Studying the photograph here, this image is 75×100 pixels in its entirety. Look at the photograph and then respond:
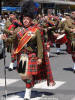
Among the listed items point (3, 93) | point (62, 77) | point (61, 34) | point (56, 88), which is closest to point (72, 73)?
point (62, 77)

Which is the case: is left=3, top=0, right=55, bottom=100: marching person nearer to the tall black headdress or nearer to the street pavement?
the tall black headdress

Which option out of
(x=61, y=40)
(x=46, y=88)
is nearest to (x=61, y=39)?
(x=61, y=40)

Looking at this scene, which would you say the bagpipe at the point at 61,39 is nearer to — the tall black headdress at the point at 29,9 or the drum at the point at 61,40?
the drum at the point at 61,40

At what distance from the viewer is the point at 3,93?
7.96 metres

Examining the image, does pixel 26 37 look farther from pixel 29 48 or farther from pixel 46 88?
pixel 46 88

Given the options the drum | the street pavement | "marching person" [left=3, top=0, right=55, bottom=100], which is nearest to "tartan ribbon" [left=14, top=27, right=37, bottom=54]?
"marching person" [left=3, top=0, right=55, bottom=100]

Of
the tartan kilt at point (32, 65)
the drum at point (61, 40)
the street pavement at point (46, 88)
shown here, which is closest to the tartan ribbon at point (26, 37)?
the tartan kilt at point (32, 65)

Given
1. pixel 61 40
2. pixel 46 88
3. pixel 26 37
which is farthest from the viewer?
pixel 61 40

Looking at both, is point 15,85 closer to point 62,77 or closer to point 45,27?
point 62,77

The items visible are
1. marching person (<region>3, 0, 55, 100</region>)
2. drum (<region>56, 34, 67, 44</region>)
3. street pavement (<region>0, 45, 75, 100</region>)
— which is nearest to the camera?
marching person (<region>3, 0, 55, 100</region>)

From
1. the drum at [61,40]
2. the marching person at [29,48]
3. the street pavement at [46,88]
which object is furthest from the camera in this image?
the drum at [61,40]

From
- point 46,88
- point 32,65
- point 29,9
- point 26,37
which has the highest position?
point 29,9

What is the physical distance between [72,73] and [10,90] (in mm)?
2967

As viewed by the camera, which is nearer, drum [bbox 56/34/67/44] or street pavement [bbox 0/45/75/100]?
street pavement [bbox 0/45/75/100]
